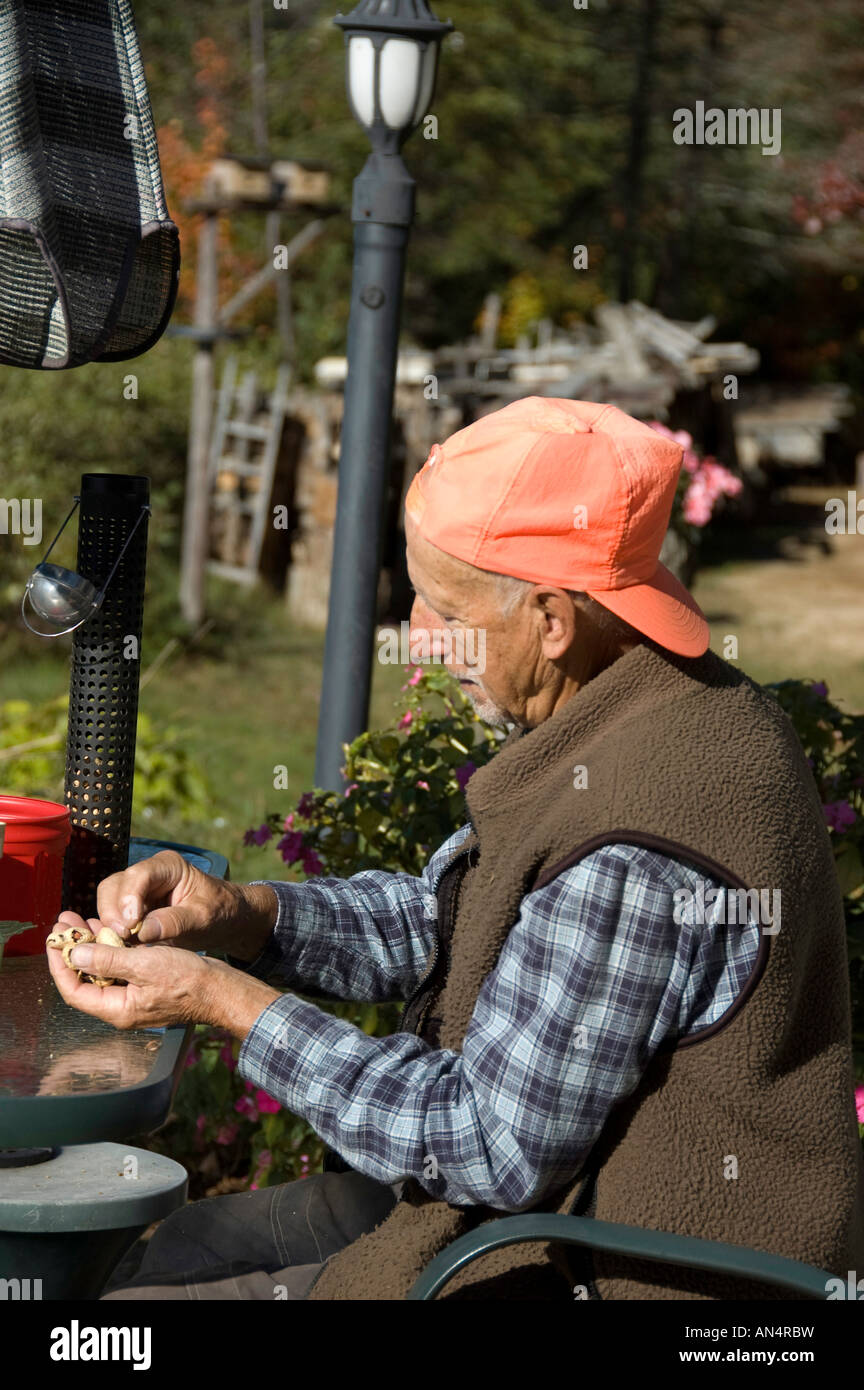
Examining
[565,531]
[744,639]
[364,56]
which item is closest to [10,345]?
[565,531]

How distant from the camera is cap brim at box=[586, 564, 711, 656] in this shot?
1.76 m

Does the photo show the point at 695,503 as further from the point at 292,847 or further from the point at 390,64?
the point at 292,847

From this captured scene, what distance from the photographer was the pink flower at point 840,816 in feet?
10.3

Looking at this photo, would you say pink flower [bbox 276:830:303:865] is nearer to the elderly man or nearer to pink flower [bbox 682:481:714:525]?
the elderly man

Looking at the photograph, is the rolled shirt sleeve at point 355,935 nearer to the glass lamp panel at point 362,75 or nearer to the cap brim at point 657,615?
the cap brim at point 657,615

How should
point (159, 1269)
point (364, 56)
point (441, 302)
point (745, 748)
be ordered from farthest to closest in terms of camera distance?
1. point (441, 302)
2. point (364, 56)
3. point (159, 1269)
4. point (745, 748)

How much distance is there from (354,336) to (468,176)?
51.7 feet

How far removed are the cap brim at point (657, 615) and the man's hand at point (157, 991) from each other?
0.60m

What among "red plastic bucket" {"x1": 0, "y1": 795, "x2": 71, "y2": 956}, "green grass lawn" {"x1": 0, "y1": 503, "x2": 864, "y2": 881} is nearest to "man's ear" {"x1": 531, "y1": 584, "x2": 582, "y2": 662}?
"red plastic bucket" {"x1": 0, "y1": 795, "x2": 71, "y2": 956}

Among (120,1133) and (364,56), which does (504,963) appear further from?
(364,56)

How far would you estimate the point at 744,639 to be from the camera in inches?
436

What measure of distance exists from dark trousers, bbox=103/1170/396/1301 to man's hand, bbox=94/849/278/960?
35 centimetres

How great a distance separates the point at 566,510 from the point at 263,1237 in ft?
3.59

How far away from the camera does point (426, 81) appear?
363cm
